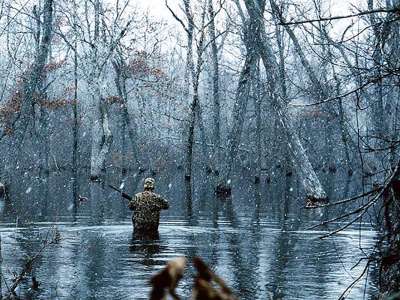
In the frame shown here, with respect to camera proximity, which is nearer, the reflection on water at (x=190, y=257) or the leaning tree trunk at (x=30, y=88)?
the reflection on water at (x=190, y=257)

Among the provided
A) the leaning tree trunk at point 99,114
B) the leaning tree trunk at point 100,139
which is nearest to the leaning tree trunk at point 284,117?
the leaning tree trunk at point 99,114

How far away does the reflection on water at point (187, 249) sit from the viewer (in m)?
10.1

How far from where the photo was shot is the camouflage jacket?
14.5 meters

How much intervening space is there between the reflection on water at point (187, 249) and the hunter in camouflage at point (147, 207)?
36cm

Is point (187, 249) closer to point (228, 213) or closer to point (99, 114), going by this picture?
point (228, 213)

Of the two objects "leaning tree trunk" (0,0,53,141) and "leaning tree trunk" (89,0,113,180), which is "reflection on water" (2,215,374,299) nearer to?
"leaning tree trunk" (0,0,53,141)

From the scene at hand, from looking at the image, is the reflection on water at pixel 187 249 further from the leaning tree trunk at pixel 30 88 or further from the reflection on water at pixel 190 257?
the leaning tree trunk at pixel 30 88

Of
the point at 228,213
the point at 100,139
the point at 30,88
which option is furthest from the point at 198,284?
the point at 100,139

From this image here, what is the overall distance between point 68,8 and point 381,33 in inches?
1375

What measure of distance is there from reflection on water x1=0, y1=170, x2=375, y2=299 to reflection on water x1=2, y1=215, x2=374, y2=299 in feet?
0.06

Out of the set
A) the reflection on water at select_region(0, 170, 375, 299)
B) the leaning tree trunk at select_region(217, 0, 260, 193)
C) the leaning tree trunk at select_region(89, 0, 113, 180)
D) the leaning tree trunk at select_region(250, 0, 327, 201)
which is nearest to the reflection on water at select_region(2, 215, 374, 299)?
the reflection on water at select_region(0, 170, 375, 299)

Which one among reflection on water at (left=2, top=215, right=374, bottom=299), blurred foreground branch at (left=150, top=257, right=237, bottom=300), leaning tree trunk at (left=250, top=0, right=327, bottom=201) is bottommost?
reflection on water at (left=2, top=215, right=374, bottom=299)

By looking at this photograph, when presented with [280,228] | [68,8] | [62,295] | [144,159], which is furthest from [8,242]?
[144,159]

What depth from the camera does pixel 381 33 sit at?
5.49 metres
